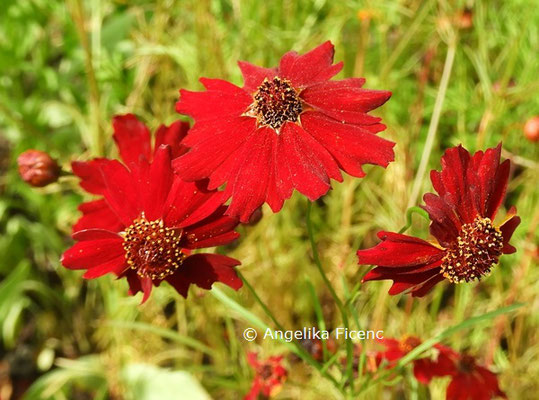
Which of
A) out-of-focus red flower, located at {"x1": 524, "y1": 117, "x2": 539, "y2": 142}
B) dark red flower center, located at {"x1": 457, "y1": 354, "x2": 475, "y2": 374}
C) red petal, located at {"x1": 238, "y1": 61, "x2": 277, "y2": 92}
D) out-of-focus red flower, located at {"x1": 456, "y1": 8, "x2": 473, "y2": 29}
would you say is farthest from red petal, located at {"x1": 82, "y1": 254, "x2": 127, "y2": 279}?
out-of-focus red flower, located at {"x1": 456, "y1": 8, "x2": 473, "y2": 29}

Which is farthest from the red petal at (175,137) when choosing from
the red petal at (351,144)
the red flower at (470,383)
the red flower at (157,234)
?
the red flower at (470,383)

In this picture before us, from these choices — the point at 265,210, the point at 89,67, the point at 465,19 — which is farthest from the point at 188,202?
the point at 465,19

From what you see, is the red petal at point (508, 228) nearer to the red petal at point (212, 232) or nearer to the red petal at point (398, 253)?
the red petal at point (398, 253)

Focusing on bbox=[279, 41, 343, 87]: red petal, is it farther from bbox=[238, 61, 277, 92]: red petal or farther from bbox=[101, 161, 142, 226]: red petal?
bbox=[101, 161, 142, 226]: red petal

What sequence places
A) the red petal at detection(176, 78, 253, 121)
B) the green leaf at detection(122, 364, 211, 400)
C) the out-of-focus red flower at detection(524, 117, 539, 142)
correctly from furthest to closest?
the green leaf at detection(122, 364, 211, 400), the out-of-focus red flower at detection(524, 117, 539, 142), the red petal at detection(176, 78, 253, 121)

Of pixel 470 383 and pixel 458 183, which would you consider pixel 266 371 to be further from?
pixel 458 183
